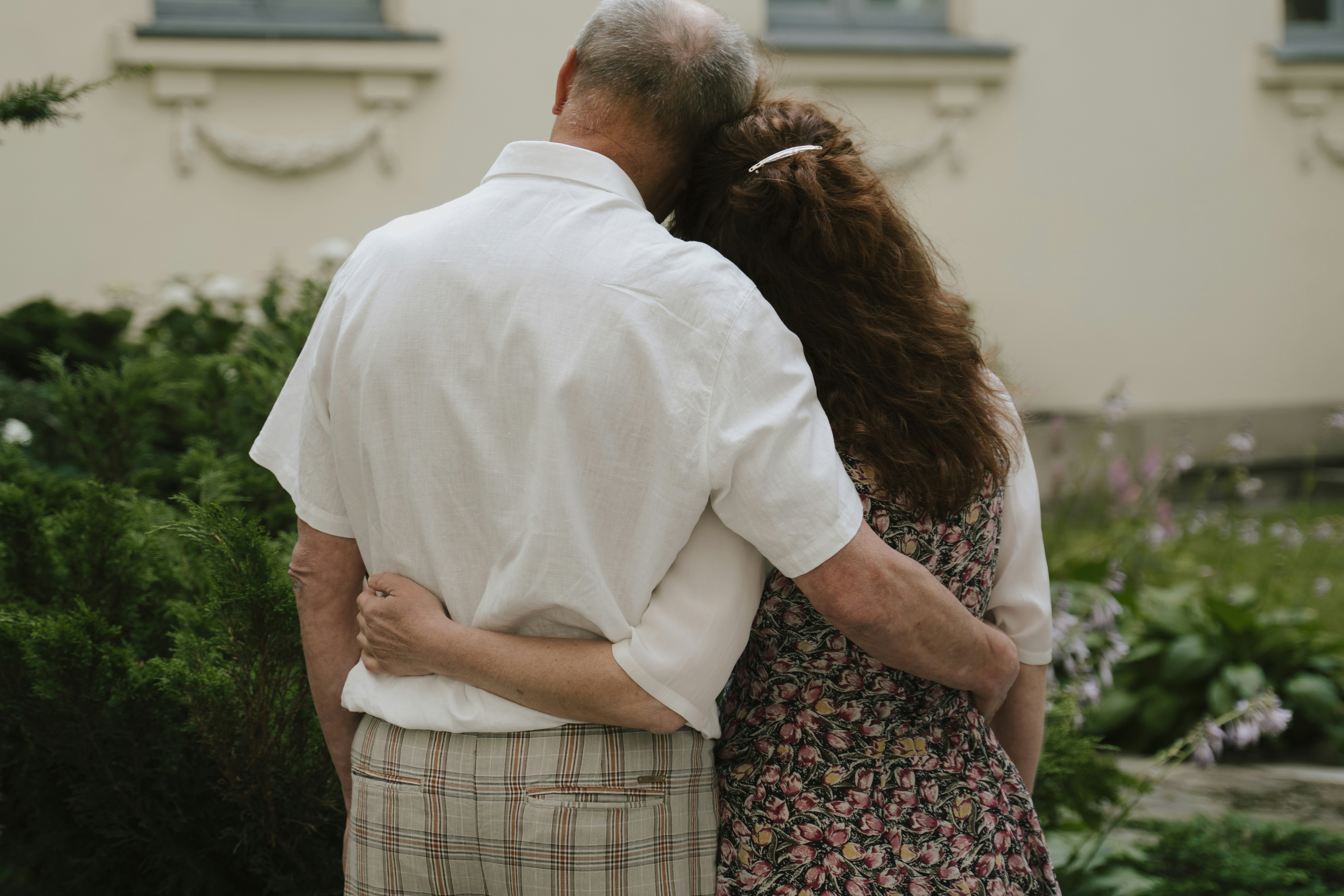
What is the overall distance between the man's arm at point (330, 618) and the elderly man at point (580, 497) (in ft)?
0.22

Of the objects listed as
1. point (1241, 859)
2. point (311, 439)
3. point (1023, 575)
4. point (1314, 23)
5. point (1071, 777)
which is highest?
point (1314, 23)

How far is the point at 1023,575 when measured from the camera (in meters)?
1.62

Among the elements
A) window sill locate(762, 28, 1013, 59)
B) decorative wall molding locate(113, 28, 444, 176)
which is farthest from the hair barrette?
window sill locate(762, 28, 1013, 59)

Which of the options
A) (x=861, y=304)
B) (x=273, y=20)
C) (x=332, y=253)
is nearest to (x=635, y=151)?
(x=861, y=304)

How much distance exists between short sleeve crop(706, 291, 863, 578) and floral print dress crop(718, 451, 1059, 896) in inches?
6.0

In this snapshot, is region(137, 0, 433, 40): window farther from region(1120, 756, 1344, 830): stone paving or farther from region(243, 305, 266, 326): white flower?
region(1120, 756, 1344, 830): stone paving

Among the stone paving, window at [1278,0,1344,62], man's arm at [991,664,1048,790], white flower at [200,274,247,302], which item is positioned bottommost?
the stone paving

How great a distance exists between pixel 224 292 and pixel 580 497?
429 centimetres

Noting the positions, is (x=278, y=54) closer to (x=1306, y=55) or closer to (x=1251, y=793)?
(x=1251, y=793)

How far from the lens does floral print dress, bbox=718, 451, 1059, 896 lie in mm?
1450

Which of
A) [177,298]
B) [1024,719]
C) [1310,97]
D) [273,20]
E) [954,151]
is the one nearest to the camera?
[1024,719]

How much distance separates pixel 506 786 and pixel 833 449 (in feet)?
1.83

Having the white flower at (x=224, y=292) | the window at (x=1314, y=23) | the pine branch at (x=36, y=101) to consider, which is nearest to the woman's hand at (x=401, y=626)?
the pine branch at (x=36, y=101)

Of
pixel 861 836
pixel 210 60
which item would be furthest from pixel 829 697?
pixel 210 60
